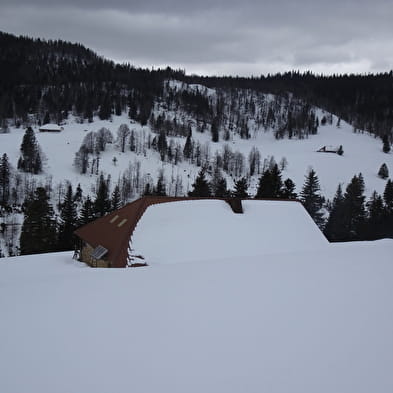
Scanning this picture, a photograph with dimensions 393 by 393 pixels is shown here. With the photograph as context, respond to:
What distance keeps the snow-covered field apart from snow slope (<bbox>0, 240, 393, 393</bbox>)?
57906mm

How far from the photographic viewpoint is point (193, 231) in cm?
1393

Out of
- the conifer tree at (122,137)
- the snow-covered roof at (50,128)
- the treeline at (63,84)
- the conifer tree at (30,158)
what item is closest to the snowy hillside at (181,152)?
the conifer tree at (122,137)

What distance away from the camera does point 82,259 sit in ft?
59.8

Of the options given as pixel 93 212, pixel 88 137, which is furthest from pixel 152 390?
pixel 88 137

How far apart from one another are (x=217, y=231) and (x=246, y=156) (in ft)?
274

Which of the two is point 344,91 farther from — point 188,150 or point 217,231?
point 217,231

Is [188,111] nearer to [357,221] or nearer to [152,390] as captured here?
[357,221]

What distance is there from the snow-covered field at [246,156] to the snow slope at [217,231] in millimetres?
47419

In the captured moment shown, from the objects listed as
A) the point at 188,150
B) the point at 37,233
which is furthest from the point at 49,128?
the point at 37,233

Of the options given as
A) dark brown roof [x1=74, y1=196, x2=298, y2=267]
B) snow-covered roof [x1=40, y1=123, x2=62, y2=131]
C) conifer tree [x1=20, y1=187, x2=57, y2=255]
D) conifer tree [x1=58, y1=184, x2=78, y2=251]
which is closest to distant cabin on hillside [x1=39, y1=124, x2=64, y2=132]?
snow-covered roof [x1=40, y1=123, x2=62, y2=131]

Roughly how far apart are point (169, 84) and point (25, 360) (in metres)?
157

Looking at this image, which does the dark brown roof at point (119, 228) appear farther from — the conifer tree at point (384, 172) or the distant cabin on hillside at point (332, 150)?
the distant cabin on hillside at point (332, 150)

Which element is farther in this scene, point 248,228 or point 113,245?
point 113,245

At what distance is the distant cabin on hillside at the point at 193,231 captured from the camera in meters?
12.8
